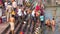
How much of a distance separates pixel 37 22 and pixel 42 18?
782mm

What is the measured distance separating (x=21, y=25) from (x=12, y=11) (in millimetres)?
1679

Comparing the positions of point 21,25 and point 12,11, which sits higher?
point 12,11

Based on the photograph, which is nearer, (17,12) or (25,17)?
(17,12)

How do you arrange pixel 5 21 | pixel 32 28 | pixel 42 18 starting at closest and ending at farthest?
pixel 5 21 → pixel 32 28 → pixel 42 18

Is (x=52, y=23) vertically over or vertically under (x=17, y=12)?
under

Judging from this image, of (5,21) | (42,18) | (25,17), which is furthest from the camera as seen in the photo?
(25,17)

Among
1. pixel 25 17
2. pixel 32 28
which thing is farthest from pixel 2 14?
pixel 25 17

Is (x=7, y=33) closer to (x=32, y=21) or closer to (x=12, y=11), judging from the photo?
(x=12, y=11)

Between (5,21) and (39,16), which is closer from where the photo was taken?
(5,21)

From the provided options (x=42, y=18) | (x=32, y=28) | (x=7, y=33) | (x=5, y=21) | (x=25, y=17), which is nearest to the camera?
(x=7, y=33)

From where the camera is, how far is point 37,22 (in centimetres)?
1747

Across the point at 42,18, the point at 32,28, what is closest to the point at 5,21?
the point at 32,28

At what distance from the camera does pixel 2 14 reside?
1659cm

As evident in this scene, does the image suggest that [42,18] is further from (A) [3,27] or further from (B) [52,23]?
(A) [3,27]
